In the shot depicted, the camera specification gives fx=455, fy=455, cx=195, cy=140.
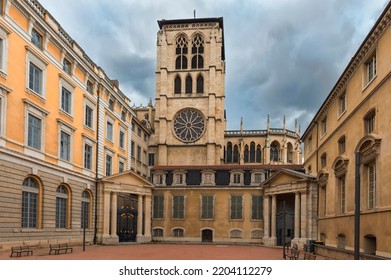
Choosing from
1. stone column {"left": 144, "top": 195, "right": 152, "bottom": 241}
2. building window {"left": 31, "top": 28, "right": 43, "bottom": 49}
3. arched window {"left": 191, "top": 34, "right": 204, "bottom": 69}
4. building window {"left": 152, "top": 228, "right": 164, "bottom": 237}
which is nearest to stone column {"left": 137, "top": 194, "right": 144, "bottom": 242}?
stone column {"left": 144, "top": 195, "right": 152, "bottom": 241}

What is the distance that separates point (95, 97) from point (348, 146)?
23.7m

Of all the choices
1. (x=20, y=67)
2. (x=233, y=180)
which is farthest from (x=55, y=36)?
(x=233, y=180)

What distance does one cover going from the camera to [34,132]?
101 feet

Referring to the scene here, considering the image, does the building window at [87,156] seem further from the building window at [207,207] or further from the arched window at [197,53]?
the arched window at [197,53]

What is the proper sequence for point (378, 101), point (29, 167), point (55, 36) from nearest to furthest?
point (378, 101)
point (29, 167)
point (55, 36)

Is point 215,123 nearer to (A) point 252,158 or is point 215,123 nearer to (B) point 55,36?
(A) point 252,158

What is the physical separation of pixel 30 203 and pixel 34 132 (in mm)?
4762

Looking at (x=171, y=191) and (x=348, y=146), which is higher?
(x=348, y=146)

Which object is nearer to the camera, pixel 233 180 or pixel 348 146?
pixel 348 146

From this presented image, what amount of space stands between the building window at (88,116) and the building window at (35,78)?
26.7ft

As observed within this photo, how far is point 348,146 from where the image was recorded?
27.7 m

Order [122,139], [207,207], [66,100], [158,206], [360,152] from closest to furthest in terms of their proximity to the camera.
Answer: [360,152] < [66,100] < [207,207] < [122,139] < [158,206]

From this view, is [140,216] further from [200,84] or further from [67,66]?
[200,84]

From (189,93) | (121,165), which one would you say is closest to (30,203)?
(121,165)
